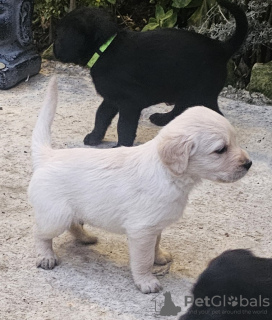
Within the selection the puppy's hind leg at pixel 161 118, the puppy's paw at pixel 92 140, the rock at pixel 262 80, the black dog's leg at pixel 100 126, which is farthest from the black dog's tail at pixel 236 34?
the rock at pixel 262 80

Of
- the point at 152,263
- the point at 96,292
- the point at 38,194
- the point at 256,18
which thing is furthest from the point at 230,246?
the point at 256,18

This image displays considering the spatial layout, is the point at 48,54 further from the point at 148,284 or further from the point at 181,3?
the point at 148,284

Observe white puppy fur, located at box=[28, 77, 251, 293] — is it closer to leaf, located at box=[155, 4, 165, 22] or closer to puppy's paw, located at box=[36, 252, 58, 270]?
puppy's paw, located at box=[36, 252, 58, 270]

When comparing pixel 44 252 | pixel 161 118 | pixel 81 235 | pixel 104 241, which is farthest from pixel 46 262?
Answer: pixel 161 118

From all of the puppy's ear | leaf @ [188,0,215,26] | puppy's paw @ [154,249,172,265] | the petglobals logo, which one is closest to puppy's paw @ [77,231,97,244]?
puppy's paw @ [154,249,172,265]

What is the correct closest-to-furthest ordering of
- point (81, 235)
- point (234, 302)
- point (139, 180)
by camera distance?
point (234, 302) < point (139, 180) < point (81, 235)

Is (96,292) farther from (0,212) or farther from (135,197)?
(0,212)

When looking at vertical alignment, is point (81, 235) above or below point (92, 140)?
above
